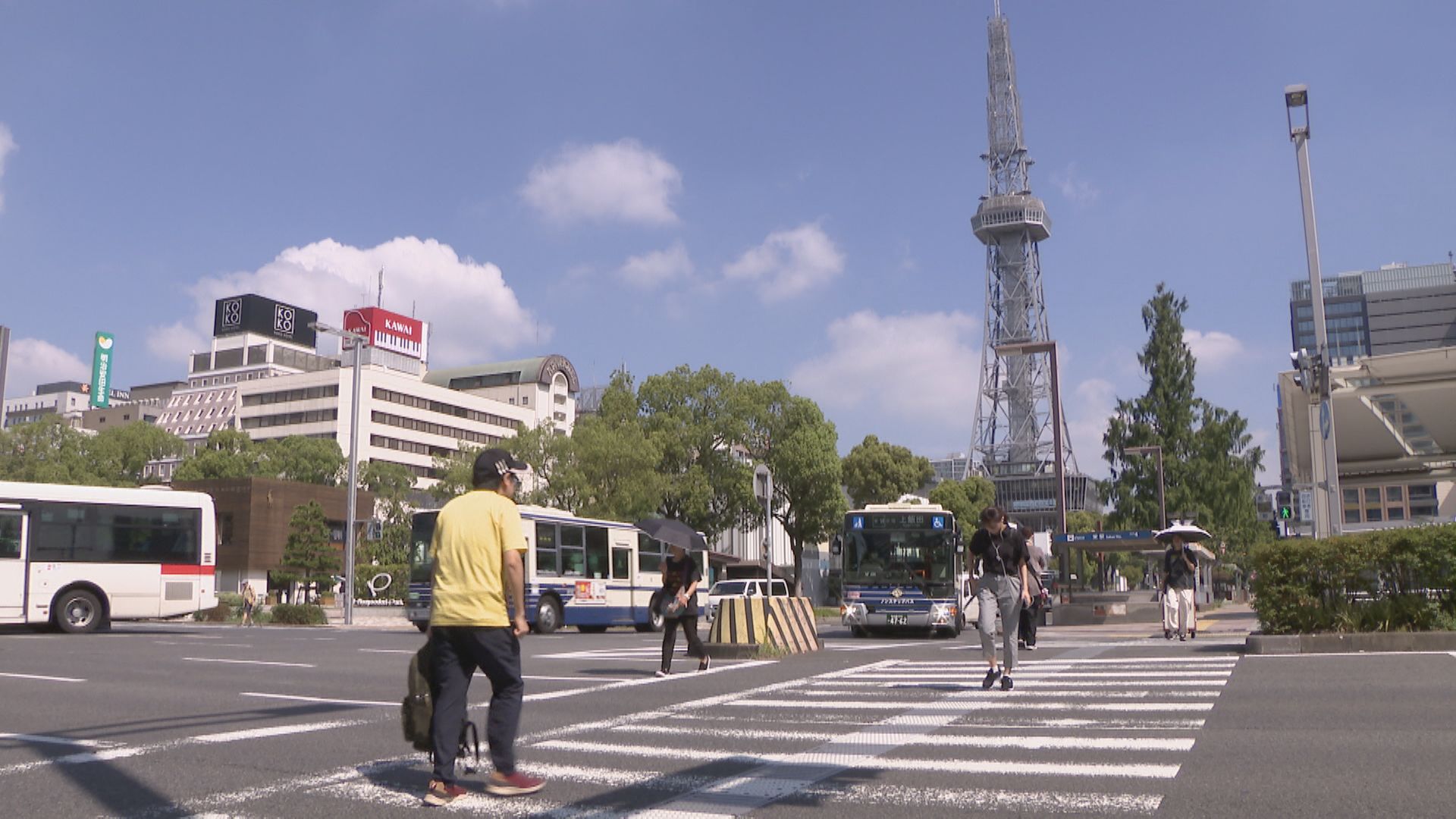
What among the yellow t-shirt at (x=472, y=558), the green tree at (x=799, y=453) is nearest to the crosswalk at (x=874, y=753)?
the yellow t-shirt at (x=472, y=558)

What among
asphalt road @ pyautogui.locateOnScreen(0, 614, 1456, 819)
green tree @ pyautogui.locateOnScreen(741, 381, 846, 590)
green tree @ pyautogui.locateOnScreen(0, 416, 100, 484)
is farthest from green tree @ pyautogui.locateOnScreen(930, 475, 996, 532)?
asphalt road @ pyautogui.locateOnScreen(0, 614, 1456, 819)

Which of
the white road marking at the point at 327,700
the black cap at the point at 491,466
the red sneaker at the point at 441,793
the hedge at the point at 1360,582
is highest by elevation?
the black cap at the point at 491,466

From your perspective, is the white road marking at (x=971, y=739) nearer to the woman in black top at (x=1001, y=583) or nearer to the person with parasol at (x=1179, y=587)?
the woman in black top at (x=1001, y=583)

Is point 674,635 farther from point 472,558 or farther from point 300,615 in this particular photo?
point 300,615

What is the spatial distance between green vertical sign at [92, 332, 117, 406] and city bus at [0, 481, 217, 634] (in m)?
151

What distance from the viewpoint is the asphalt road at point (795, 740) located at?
5.43 metres

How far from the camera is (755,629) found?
50.1 feet

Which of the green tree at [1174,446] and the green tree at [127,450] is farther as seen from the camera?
the green tree at [127,450]

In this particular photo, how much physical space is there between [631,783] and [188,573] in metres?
21.8

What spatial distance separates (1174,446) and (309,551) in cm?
3526

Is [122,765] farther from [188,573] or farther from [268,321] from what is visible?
[268,321]

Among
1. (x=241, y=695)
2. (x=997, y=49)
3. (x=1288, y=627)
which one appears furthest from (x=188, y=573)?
(x=997, y=49)

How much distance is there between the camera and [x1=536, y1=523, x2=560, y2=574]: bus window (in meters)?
25.4

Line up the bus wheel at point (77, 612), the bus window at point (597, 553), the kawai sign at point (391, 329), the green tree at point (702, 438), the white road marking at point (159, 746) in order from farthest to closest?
the kawai sign at point (391, 329)
the green tree at point (702, 438)
the bus window at point (597, 553)
the bus wheel at point (77, 612)
the white road marking at point (159, 746)
